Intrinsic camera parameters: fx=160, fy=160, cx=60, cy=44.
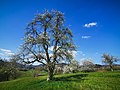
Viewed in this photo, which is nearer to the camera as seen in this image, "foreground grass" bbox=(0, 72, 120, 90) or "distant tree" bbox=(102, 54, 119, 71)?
"foreground grass" bbox=(0, 72, 120, 90)

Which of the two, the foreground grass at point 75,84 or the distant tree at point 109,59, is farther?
the distant tree at point 109,59

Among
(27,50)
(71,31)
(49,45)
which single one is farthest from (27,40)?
(71,31)

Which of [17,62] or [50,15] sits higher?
[50,15]

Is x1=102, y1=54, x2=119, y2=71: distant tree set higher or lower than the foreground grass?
higher

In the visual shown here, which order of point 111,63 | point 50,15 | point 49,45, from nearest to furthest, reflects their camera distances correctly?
point 49,45, point 50,15, point 111,63

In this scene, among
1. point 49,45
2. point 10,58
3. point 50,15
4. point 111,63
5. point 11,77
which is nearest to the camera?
point 10,58

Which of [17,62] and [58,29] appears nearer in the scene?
[17,62]

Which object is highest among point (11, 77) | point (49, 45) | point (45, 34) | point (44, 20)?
point (44, 20)

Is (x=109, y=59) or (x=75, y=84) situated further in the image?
(x=109, y=59)

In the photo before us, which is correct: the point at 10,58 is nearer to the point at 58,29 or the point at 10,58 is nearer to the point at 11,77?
the point at 58,29

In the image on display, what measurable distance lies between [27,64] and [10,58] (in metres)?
4.22

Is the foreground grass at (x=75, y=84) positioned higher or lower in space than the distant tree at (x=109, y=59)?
lower

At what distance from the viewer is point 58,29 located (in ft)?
127

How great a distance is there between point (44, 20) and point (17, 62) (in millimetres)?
12036
